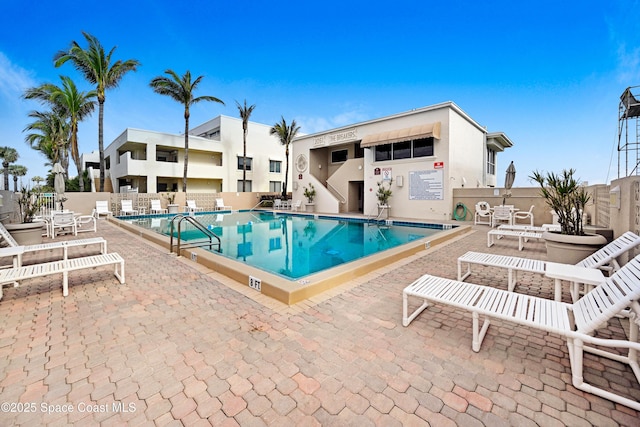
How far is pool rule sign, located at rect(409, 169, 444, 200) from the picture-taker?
1383 centimetres

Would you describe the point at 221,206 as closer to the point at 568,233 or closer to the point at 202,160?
the point at 202,160

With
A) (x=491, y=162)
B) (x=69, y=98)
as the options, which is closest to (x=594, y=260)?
(x=491, y=162)

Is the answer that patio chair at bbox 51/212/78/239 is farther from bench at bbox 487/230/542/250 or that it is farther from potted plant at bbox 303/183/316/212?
bench at bbox 487/230/542/250

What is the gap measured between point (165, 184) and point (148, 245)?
20.7m

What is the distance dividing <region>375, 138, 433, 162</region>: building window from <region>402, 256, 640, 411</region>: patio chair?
1257cm

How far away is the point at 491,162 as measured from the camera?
19.7 meters

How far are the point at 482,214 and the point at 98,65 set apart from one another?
78.9 ft

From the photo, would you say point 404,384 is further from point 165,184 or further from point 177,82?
point 165,184

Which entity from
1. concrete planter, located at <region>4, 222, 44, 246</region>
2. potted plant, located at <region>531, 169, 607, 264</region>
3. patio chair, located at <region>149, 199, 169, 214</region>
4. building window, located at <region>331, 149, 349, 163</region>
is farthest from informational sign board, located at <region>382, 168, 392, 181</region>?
patio chair, located at <region>149, 199, 169, 214</region>

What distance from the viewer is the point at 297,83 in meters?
27.9

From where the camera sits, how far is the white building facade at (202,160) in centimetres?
2191

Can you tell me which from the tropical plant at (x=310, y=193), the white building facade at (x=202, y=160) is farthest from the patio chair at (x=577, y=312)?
the white building facade at (x=202, y=160)

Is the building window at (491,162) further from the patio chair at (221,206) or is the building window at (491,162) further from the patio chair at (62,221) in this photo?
the patio chair at (62,221)

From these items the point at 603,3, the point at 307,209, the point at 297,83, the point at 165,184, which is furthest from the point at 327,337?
the point at 297,83
